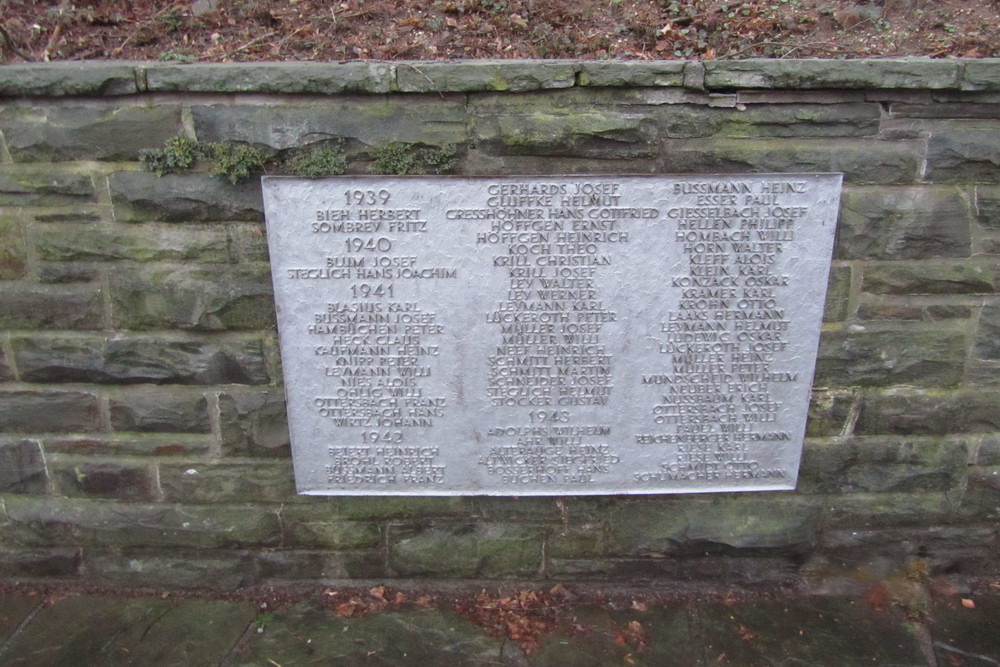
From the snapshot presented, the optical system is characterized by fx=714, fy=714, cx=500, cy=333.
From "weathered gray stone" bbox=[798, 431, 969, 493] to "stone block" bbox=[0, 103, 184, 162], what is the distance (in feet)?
9.54

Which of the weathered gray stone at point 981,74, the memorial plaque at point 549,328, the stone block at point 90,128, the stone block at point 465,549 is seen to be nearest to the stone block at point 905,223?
the memorial plaque at point 549,328

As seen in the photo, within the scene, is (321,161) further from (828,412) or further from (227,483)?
(828,412)

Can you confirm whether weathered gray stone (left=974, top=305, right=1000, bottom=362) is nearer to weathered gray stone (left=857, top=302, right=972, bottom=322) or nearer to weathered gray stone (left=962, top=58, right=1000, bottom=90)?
weathered gray stone (left=857, top=302, right=972, bottom=322)

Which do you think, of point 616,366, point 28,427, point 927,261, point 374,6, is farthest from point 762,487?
point 28,427

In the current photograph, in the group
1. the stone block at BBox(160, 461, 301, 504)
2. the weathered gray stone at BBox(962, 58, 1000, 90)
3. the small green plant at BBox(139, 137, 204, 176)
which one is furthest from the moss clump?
the weathered gray stone at BBox(962, 58, 1000, 90)

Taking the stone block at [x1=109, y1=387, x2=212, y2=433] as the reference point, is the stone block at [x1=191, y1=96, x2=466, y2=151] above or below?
above

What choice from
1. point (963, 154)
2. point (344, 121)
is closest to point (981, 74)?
point (963, 154)

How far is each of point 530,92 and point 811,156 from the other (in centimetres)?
108

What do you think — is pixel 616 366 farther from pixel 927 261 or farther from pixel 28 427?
pixel 28 427

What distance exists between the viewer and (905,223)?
2.75 meters

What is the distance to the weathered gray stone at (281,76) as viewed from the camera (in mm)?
2586

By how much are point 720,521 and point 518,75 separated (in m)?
2.04

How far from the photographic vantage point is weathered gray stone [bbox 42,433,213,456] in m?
3.03

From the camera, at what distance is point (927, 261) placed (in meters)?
2.81
